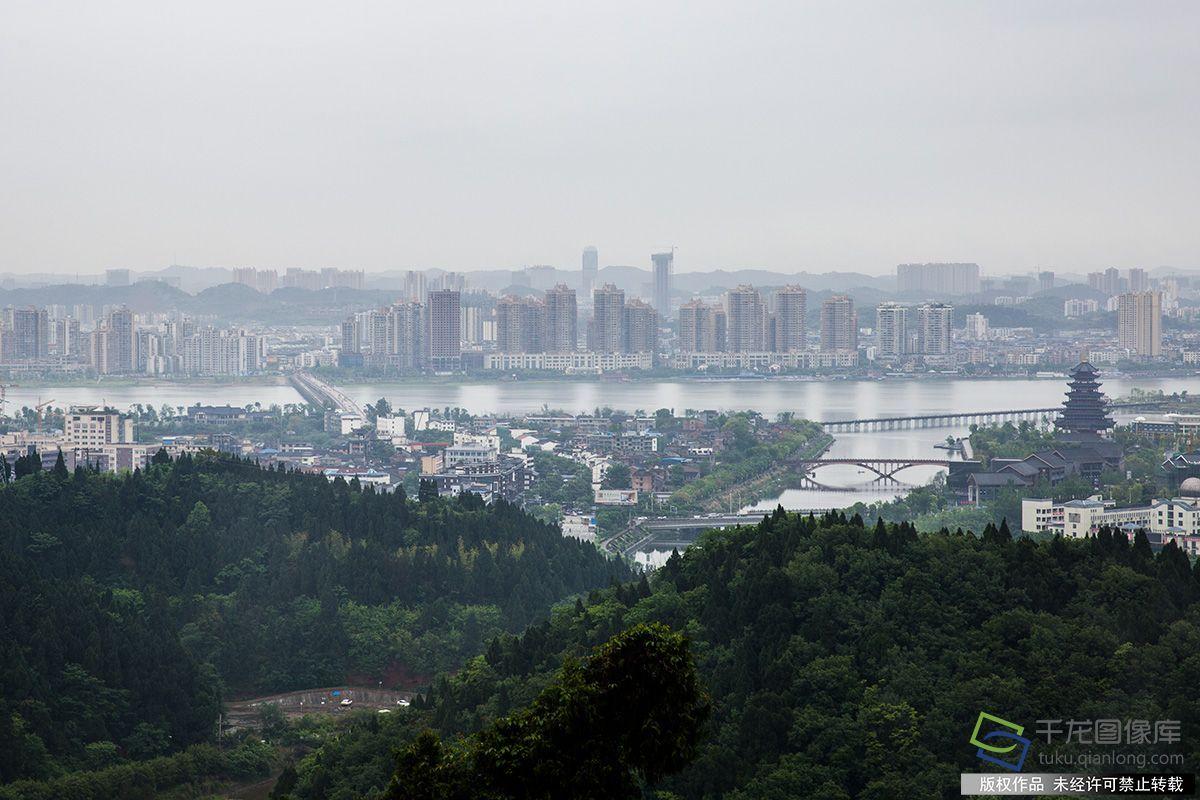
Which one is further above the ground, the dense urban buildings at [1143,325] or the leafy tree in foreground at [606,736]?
the dense urban buildings at [1143,325]

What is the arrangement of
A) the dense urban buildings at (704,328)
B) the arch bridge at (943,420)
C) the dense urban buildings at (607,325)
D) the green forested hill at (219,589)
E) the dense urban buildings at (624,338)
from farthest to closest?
the dense urban buildings at (704,328), the dense urban buildings at (607,325), the dense urban buildings at (624,338), the arch bridge at (943,420), the green forested hill at (219,589)

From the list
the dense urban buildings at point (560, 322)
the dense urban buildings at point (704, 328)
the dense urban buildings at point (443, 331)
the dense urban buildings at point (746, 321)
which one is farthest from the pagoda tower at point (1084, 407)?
the dense urban buildings at point (560, 322)

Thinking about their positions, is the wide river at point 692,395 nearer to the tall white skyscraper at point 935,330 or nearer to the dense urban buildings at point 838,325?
the dense urban buildings at point 838,325

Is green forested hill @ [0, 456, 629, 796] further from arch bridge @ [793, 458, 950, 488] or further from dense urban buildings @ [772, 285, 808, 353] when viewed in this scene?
dense urban buildings @ [772, 285, 808, 353]

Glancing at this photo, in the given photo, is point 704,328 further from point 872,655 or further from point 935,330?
point 872,655

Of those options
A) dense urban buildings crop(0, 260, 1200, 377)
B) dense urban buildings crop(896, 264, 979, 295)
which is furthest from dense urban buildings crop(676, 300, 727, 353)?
dense urban buildings crop(896, 264, 979, 295)

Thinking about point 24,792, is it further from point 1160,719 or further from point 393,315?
point 393,315

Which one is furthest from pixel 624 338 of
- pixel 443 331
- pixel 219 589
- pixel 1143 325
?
pixel 219 589
